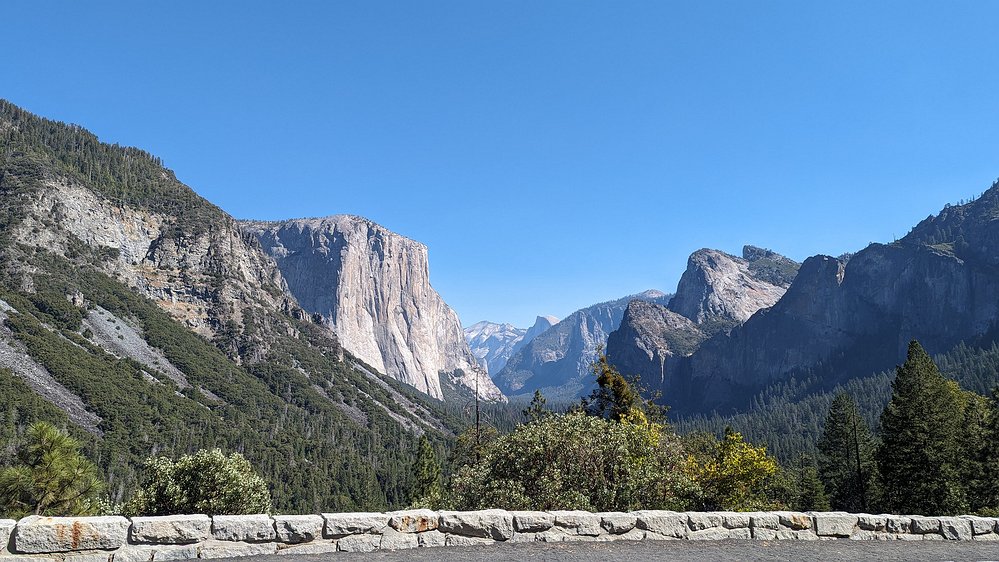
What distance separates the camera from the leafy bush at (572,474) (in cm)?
2138

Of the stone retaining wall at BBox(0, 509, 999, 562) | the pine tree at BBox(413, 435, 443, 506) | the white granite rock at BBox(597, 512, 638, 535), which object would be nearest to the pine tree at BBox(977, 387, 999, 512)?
the stone retaining wall at BBox(0, 509, 999, 562)

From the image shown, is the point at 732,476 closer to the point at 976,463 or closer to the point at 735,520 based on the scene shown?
the point at 976,463

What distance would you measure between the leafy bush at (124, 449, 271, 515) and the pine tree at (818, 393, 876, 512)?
6143 cm

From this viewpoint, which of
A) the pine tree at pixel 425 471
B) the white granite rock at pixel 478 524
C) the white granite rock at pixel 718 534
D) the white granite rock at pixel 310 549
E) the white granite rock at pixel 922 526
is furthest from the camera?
the pine tree at pixel 425 471

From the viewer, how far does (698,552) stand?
10.8m

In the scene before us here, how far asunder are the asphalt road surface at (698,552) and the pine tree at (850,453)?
192ft

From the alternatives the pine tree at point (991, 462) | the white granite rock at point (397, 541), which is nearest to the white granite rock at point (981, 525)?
the white granite rock at point (397, 541)

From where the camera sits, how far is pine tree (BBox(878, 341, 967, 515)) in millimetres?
41562

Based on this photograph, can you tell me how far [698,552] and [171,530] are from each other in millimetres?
9494

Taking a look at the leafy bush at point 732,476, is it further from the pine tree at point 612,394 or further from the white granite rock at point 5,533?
the white granite rock at point 5,533

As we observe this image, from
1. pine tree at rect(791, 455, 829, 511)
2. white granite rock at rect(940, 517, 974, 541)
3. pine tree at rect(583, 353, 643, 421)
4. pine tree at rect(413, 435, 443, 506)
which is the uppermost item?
pine tree at rect(583, 353, 643, 421)

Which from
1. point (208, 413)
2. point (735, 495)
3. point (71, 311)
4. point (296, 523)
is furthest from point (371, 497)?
point (296, 523)

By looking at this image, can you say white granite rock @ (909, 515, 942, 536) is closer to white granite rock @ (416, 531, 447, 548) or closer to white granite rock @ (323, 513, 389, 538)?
white granite rock @ (416, 531, 447, 548)

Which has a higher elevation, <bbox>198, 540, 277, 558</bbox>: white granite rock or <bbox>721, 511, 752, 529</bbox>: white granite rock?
<bbox>198, 540, 277, 558</bbox>: white granite rock
